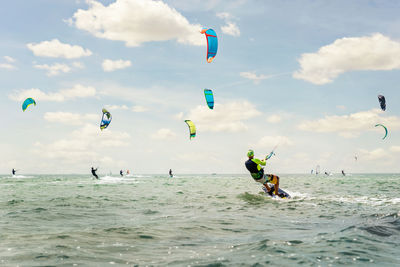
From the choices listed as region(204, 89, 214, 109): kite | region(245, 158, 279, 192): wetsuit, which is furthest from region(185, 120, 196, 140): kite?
region(245, 158, 279, 192): wetsuit

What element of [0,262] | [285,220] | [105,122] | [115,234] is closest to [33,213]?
[115,234]

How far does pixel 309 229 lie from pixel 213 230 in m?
2.60

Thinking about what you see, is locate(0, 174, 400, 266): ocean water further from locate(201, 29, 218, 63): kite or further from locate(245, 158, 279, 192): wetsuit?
locate(201, 29, 218, 63): kite

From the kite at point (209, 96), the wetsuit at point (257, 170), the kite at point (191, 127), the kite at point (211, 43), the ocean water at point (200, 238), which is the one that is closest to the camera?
the ocean water at point (200, 238)

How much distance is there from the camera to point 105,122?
33250mm

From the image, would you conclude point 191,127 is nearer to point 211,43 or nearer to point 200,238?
point 211,43

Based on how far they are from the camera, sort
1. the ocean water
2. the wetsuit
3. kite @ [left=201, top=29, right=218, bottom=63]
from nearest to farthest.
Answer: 1. the ocean water
2. the wetsuit
3. kite @ [left=201, top=29, right=218, bottom=63]

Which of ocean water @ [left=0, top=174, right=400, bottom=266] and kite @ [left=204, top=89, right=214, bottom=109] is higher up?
kite @ [left=204, top=89, right=214, bottom=109]

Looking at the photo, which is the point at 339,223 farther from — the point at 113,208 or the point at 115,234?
the point at 113,208

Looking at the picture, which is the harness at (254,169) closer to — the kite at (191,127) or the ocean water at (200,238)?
the ocean water at (200,238)

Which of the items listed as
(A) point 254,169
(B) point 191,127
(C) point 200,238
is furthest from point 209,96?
(C) point 200,238

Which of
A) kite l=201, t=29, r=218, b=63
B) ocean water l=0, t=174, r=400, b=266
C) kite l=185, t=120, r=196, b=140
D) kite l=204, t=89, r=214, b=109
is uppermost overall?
kite l=201, t=29, r=218, b=63

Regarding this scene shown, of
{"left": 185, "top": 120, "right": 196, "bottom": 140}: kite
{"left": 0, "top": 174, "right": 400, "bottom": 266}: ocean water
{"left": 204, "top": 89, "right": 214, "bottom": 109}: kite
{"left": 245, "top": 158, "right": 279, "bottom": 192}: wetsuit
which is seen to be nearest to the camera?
{"left": 0, "top": 174, "right": 400, "bottom": 266}: ocean water

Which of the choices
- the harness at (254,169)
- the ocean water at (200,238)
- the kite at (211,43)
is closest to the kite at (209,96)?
the kite at (211,43)
